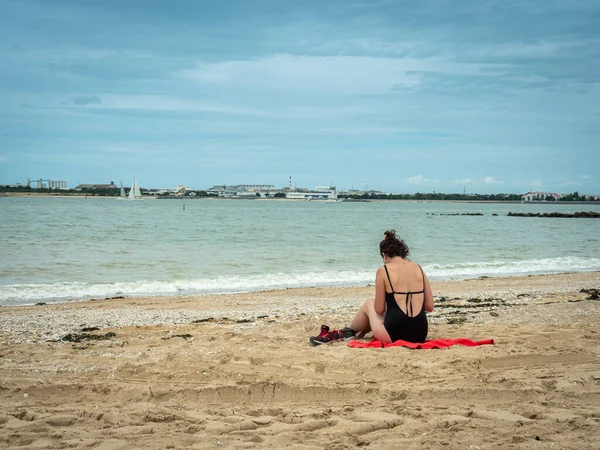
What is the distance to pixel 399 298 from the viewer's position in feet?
20.8

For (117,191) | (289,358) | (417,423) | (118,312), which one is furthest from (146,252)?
(117,191)

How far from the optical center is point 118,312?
10.3 metres

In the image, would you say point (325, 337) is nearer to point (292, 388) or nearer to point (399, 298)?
point (399, 298)

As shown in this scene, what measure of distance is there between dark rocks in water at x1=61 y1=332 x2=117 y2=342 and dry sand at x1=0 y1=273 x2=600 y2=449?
0.23 feet

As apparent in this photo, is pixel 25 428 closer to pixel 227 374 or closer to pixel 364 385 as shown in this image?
pixel 227 374

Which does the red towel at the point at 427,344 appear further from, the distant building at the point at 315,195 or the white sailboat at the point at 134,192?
the distant building at the point at 315,195

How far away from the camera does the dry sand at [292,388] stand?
3.83 meters

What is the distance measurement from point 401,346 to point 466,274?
512 inches

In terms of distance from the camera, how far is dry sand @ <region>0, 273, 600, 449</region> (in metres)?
3.83

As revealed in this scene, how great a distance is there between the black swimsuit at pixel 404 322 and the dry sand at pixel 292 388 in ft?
1.42

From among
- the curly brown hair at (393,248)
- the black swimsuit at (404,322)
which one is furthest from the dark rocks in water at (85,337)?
the curly brown hair at (393,248)

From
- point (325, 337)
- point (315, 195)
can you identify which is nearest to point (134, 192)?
point (315, 195)

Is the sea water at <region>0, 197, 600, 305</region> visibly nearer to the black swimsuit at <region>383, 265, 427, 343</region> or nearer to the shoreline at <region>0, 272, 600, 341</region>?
the shoreline at <region>0, 272, 600, 341</region>

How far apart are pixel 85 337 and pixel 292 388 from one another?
3881 mm
